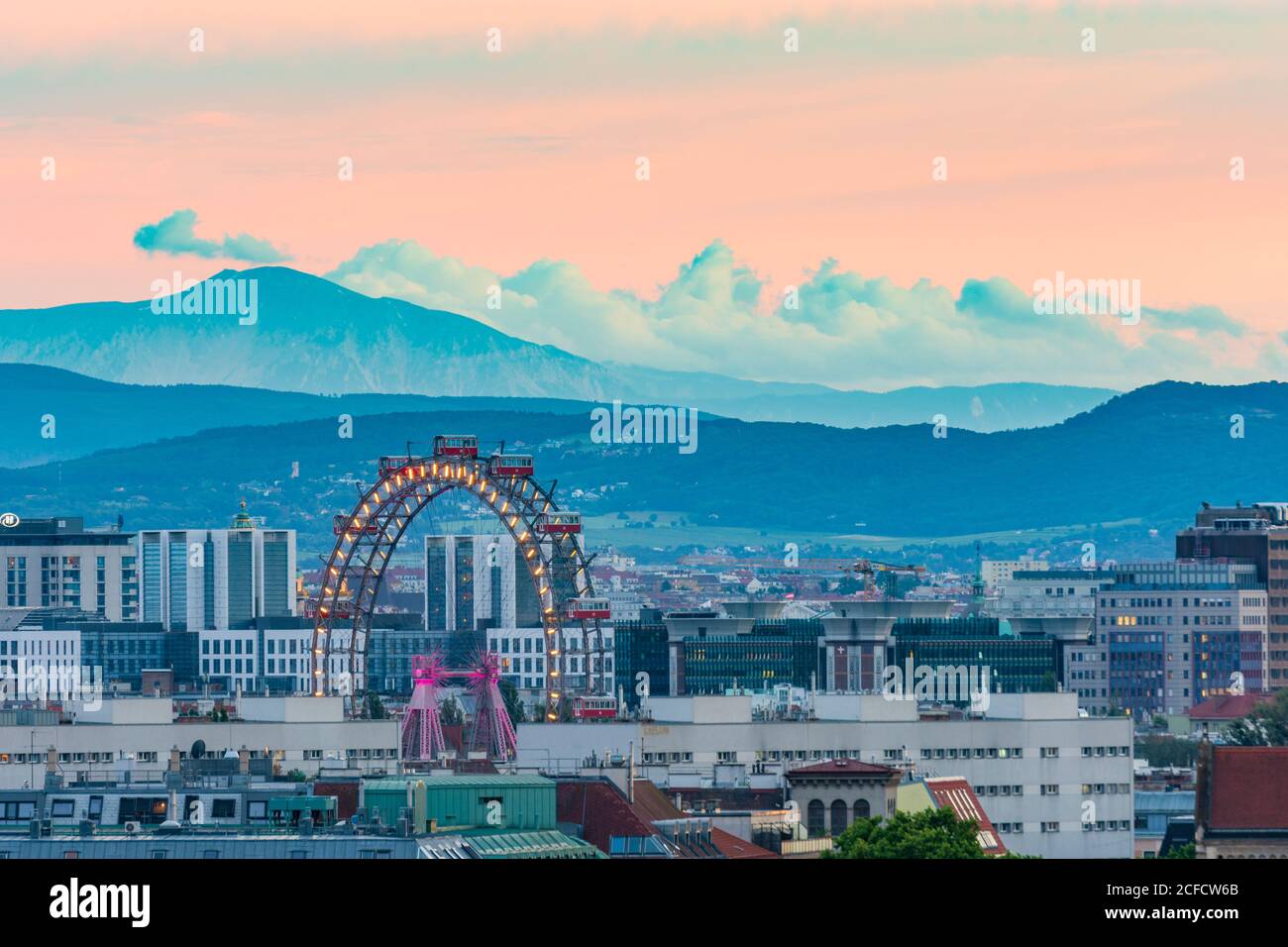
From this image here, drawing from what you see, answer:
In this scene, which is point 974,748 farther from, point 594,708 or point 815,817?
point 815,817

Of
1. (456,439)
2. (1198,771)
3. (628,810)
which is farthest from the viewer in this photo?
(456,439)

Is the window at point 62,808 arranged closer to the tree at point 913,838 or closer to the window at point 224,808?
the window at point 224,808

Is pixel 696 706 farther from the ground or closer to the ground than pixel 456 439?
closer to the ground
